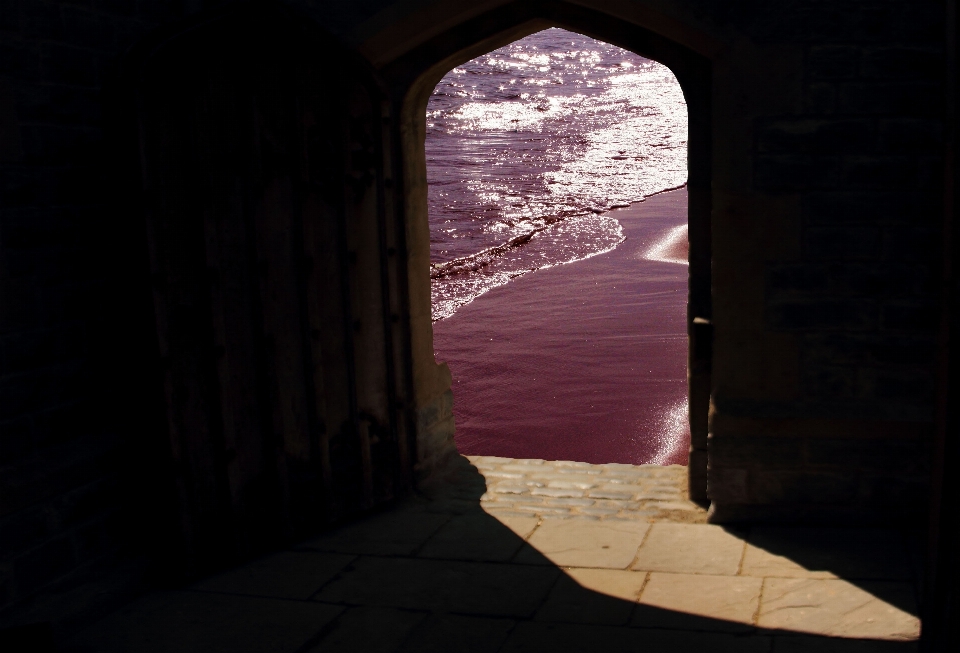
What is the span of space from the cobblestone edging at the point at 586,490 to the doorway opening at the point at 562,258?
992 mm

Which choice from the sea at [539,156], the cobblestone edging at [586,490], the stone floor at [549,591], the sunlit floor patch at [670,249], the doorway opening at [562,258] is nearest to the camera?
the stone floor at [549,591]

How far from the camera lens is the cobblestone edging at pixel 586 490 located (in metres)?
4.63

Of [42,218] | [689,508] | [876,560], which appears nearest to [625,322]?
[689,508]

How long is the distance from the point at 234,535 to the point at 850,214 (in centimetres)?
298

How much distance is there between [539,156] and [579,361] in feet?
38.9

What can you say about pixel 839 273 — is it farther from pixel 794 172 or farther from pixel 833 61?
pixel 833 61

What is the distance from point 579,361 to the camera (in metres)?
8.47

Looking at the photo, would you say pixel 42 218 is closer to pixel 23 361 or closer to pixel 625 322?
pixel 23 361

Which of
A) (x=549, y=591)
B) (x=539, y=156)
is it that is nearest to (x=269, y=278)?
(x=549, y=591)

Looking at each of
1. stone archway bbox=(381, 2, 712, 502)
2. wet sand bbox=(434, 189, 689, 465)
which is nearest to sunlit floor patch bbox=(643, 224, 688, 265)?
wet sand bbox=(434, 189, 689, 465)

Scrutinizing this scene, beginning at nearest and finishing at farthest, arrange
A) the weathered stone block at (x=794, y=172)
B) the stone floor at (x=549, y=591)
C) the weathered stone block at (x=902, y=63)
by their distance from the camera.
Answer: the stone floor at (x=549, y=591) → the weathered stone block at (x=902, y=63) → the weathered stone block at (x=794, y=172)

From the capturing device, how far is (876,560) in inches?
150

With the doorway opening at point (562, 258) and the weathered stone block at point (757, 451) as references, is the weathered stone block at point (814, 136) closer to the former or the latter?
the weathered stone block at point (757, 451)

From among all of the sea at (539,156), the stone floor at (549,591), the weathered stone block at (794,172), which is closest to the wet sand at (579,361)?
the sea at (539,156)
